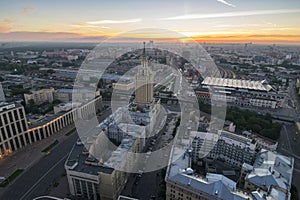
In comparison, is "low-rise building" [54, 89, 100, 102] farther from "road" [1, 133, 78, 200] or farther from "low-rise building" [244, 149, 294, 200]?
"low-rise building" [244, 149, 294, 200]

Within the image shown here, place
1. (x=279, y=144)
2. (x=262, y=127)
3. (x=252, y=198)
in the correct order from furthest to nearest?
1. (x=262, y=127)
2. (x=279, y=144)
3. (x=252, y=198)

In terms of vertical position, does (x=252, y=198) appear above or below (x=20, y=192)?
above

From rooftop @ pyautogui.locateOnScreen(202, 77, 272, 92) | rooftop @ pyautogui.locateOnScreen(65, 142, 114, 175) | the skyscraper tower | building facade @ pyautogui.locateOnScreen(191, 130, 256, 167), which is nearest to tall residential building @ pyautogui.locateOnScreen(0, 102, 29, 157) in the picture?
rooftop @ pyautogui.locateOnScreen(65, 142, 114, 175)

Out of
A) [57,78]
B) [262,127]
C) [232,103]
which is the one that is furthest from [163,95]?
[57,78]

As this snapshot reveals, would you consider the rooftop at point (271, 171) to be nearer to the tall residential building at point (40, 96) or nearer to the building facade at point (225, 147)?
the building facade at point (225, 147)

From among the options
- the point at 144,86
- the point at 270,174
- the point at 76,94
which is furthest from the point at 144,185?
the point at 76,94

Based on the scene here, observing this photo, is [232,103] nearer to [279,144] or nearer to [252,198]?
[279,144]

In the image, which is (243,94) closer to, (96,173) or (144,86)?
(144,86)
